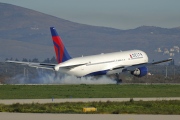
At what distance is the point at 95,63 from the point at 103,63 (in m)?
1.19

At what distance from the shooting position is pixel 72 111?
143 ft

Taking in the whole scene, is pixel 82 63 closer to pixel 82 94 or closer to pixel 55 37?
pixel 55 37

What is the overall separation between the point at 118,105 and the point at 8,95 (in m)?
17.4

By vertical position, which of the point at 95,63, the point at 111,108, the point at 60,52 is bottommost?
the point at 111,108

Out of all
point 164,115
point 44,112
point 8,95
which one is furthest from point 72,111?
point 8,95

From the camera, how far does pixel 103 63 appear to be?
307 ft

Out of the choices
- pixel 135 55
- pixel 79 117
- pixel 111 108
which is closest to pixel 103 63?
pixel 135 55

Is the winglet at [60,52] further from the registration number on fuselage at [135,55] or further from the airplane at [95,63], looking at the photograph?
the registration number on fuselage at [135,55]

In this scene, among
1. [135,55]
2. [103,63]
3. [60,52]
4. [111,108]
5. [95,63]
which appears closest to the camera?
[111,108]

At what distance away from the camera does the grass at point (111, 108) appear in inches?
1708

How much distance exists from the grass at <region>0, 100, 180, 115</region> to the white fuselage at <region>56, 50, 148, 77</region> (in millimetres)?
39826

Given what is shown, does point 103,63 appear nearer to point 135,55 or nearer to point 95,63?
point 95,63

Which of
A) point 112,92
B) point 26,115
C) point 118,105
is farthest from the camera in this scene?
point 112,92

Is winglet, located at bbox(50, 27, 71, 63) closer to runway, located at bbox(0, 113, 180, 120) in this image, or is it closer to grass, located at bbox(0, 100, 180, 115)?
grass, located at bbox(0, 100, 180, 115)
